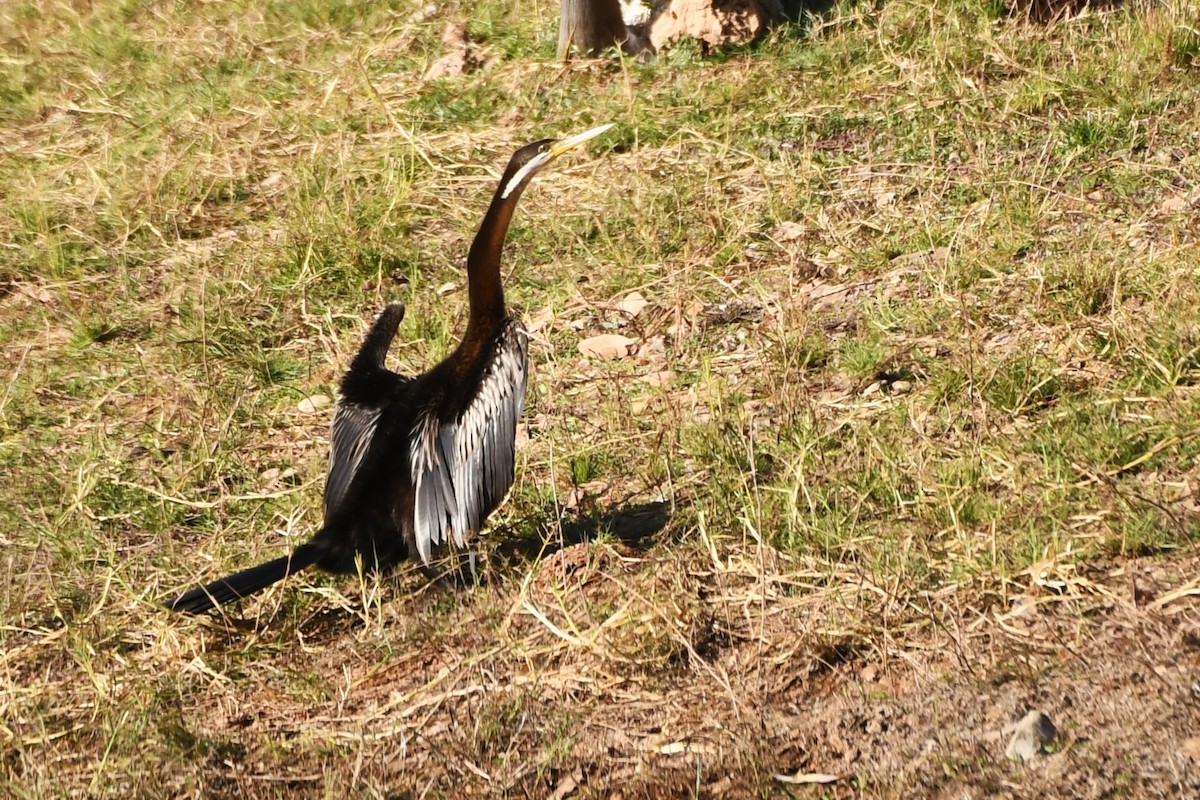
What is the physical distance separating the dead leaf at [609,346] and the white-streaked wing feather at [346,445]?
4.19 feet

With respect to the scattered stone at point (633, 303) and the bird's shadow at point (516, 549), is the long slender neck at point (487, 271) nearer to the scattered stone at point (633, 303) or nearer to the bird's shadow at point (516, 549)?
the bird's shadow at point (516, 549)

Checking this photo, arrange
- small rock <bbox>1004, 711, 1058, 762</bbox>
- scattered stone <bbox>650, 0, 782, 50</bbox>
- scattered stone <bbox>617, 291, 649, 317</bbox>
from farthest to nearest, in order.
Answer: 1. scattered stone <bbox>650, 0, 782, 50</bbox>
2. scattered stone <bbox>617, 291, 649, 317</bbox>
3. small rock <bbox>1004, 711, 1058, 762</bbox>

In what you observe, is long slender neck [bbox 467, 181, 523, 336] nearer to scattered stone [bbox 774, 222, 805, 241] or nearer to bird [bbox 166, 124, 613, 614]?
bird [bbox 166, 124, 613, 614]

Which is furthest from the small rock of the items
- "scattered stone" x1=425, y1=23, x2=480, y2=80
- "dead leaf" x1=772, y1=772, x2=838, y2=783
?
"scattered stone" x1=425, y1=23, x2=480, y2=80

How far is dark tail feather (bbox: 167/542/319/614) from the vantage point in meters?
3.95

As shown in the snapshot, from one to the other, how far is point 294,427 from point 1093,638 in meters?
3.14

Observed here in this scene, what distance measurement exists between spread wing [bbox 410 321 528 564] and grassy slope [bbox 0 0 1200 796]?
0.21 m

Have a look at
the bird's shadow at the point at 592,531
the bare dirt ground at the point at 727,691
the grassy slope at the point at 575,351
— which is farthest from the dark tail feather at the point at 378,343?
the bare dirt ground at the point at 727,691

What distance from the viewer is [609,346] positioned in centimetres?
566

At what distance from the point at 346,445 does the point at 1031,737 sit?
2306 millimetres

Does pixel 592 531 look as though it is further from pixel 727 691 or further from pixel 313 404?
pixel 313 404

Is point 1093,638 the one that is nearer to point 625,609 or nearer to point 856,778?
point 856,778

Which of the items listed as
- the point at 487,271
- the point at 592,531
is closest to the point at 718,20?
the point at 487,271

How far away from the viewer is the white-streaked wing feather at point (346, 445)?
440cm
